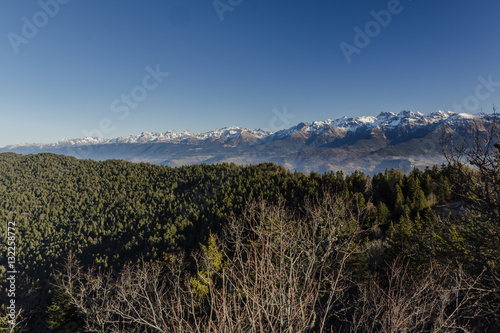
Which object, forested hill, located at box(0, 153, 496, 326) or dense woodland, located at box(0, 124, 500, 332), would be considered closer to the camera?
dense woodland, located at box(0, 124, 500, 332)

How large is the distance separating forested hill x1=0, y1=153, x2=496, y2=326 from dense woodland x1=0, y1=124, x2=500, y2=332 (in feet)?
1.32

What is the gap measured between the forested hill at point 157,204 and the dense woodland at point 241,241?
1.32 feet

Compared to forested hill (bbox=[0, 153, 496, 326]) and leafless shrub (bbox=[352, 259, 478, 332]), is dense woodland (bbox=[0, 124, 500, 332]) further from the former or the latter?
forested hill (bbox=[0, 153, 496, 326])

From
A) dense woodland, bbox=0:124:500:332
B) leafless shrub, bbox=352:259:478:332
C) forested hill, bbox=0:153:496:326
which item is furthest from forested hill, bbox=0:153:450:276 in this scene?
leafless shrub, bbox=352:259:478:332

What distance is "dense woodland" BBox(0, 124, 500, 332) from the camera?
7.82 meters

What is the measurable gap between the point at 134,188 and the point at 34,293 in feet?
163

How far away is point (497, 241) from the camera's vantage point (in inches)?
347

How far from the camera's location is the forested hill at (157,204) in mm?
32188

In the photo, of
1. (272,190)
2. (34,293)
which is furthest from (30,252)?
(272,190)

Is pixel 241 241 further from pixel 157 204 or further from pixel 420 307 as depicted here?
pixel 157 204

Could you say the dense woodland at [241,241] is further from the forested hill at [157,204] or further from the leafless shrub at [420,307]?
the forested hill at [157,204]

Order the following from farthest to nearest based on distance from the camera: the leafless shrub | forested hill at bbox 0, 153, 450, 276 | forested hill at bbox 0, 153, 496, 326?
forested hill at bbox 0, 153, 450, 276
forested hill at bbox 0, 153, 496, 326
the leafless shrub

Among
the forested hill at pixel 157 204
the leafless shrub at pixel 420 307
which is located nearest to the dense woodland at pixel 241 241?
the leafless shrub at pixel 420 307

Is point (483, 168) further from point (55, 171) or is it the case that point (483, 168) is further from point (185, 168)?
point (55, 171)
